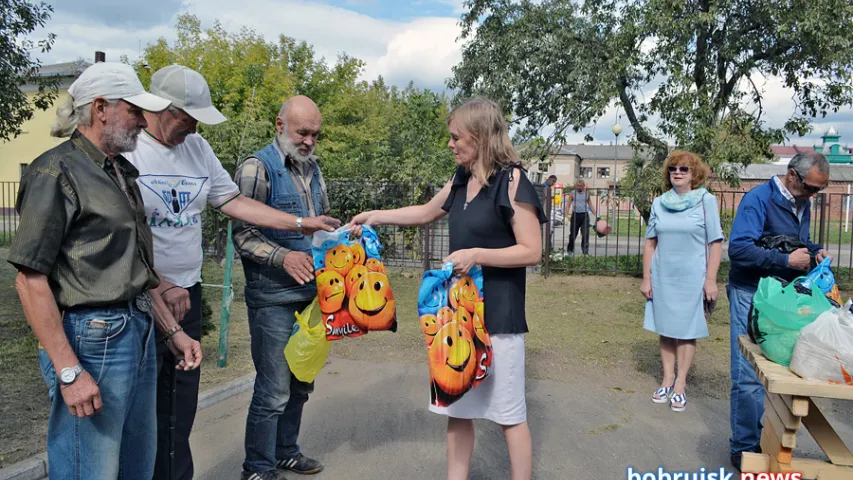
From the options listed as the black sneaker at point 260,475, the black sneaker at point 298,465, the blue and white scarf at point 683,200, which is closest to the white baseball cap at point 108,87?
the black sneaker at point 260,475

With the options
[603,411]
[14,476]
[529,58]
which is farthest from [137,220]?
[529,58]

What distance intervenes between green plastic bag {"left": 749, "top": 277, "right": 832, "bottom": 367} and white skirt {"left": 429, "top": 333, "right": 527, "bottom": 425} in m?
1.22

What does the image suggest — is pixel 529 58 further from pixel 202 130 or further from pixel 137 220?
pixel 137 220

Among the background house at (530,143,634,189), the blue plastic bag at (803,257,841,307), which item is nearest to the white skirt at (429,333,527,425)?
the blue plastic bag at (803,257,841,307)

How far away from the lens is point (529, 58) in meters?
13.0

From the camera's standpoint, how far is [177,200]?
2873 millimetres

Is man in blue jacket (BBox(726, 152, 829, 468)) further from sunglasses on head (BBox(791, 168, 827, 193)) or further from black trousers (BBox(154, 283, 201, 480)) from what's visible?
black trousers (BBox(154, 283, 201, 480))

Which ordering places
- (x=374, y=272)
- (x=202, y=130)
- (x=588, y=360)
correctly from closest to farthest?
(x=374, y=272)
(x=588, y=360)
(x=202, y=130)

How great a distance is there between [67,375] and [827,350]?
2.96m

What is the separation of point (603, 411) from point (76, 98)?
4.37m

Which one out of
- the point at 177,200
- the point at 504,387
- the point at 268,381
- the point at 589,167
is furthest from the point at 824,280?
the point at 589,167

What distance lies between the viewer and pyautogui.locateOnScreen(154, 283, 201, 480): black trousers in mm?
2938

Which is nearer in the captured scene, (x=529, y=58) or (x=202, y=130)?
(x=202, y=130)

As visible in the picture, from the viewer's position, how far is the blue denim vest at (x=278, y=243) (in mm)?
3439
